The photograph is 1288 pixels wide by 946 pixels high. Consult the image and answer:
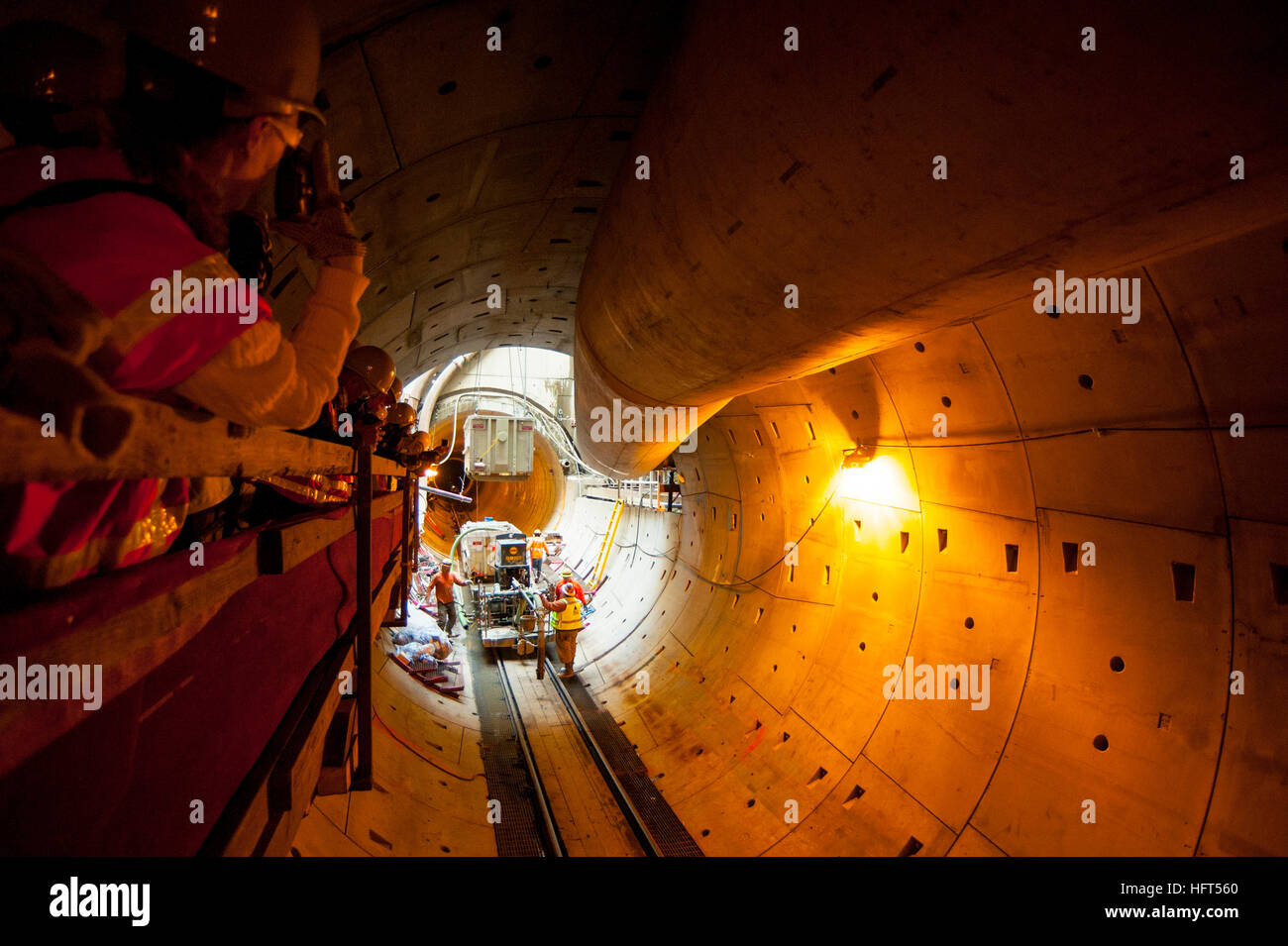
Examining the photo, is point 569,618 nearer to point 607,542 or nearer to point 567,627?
point 567,627

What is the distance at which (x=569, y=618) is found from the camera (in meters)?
9.54

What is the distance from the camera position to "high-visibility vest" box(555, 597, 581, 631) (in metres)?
9.49

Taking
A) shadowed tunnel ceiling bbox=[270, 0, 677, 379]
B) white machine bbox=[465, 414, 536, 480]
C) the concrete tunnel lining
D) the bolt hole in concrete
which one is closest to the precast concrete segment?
shadowed tunnel ceiling bbox=[270, 0, 677, 379]

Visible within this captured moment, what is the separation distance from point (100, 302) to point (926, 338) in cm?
418

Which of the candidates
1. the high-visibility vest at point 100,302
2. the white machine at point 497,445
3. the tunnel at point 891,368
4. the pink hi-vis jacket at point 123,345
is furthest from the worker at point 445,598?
the high-visibility vest at point 100,302

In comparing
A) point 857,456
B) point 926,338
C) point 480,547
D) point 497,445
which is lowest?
point 480,547

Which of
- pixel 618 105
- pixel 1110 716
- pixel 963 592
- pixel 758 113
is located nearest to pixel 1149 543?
pixel 1110 716

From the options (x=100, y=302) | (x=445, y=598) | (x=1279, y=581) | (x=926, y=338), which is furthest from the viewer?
(x=445, y=598)

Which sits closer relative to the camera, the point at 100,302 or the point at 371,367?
the point at 100,302

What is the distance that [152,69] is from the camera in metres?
1.16

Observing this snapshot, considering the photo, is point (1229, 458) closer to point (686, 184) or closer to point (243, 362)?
point (686, 184)

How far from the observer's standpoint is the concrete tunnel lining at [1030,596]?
255 cm

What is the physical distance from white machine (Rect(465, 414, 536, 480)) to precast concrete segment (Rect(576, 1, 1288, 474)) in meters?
12.7

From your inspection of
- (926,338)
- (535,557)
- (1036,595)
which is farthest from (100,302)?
(535,557)
